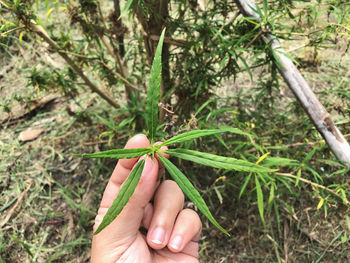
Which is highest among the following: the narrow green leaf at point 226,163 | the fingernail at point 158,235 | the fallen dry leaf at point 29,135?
the narrow green leaf at point 226,163

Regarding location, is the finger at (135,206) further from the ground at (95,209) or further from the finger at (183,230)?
the ground at (95,209)

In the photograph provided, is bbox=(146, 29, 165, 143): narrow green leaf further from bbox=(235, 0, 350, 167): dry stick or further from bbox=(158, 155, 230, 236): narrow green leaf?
bbox=(235, 0, 350, 167): dry stick

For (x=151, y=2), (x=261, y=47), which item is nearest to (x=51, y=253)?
(x=151, y=2)

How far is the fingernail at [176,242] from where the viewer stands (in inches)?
43.5

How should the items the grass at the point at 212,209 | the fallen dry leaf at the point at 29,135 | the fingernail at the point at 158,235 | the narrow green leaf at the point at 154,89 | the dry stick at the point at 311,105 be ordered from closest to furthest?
the narrow green leaf at the point at 154,89 < the fingernail at the point at 158,235 < the dry stick at the point at 311,105 < the grass at the point at 212,209 < the fallen dry leaf at the point at 29,135

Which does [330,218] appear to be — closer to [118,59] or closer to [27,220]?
[118,59]

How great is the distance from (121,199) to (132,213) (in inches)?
13.9

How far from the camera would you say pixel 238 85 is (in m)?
2.60

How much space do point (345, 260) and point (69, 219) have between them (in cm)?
185

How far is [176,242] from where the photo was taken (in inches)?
44.1

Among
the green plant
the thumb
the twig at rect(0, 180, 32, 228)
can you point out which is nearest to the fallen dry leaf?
the twig at rect(0, 180, 32, 228)

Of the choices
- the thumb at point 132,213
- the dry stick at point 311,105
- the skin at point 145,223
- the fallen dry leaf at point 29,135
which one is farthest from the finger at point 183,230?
the fallen dry leaf at point 29,135

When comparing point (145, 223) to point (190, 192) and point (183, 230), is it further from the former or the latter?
point (190, 192)

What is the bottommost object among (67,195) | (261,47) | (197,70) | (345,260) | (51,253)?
(345,260)
